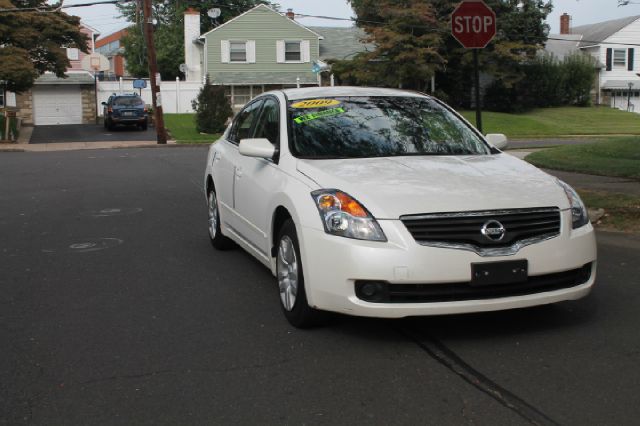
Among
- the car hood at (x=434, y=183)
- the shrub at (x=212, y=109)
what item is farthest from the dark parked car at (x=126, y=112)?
the car hood at (x=434, y=183)

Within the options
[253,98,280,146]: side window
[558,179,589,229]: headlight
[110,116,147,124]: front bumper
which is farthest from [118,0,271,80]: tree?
[558,179,589,229]: headlight

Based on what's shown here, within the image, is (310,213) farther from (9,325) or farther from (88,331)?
(9,325)

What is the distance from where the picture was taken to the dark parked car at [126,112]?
38.9 metres

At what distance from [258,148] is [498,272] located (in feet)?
7.03

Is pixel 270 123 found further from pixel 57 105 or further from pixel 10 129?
pixel 57 105

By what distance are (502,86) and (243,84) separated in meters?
16.0

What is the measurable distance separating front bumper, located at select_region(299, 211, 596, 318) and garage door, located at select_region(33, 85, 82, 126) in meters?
46.7

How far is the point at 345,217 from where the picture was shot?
4875 mm

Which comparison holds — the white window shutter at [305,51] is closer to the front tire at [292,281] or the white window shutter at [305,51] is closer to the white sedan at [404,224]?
the white sedan at [404,224]

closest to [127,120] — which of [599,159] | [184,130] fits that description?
[184,130]

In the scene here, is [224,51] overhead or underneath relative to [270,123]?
overhead

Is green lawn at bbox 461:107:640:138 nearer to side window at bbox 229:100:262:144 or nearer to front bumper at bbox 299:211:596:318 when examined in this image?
side window at bbox 229:100:262:144

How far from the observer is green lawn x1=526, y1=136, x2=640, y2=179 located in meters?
13.1

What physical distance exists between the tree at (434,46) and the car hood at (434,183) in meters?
35.4
